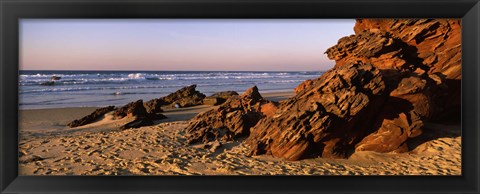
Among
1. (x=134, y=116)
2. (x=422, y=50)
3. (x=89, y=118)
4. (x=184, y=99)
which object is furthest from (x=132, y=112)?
(x=422, y=50)

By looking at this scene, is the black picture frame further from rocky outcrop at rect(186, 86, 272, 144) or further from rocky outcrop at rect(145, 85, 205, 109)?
rocky outcrop at rect(145, 85, 205, 109)

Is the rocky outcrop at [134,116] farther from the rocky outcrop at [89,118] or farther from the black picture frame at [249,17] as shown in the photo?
the black picture frame at [249,17]

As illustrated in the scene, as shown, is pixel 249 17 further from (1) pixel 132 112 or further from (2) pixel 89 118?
(2) pixel 89 118

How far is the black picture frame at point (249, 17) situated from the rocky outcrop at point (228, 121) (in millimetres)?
4238

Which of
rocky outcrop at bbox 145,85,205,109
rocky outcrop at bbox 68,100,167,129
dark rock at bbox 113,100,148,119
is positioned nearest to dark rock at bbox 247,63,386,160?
rocky outcrop at bbox 68,100,167,129

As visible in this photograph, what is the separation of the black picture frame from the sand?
5.07 ft

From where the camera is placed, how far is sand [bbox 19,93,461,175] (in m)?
5.52

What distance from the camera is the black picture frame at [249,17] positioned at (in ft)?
10.6

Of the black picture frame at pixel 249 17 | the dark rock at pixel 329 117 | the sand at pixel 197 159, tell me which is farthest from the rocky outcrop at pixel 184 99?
the black picture frame at pixel 249 17

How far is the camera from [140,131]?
29.5 feet
